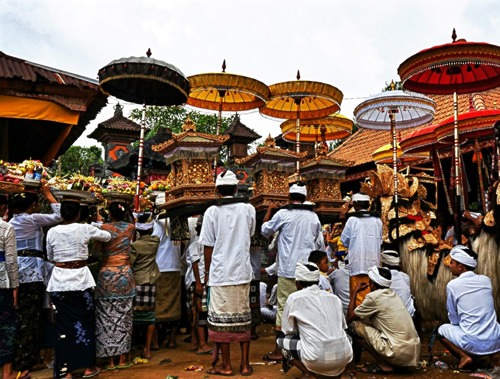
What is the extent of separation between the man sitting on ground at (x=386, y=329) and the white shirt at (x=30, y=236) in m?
3.13

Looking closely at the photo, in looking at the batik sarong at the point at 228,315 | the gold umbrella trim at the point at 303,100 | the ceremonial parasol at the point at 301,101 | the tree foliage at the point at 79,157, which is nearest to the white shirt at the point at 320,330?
the batik sarong at the point at 228,315

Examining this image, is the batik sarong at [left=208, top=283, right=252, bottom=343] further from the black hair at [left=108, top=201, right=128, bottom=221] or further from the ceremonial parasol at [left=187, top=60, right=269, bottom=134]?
the ceremonial parasol at [left=187, top=60, right=269, bottom=134]

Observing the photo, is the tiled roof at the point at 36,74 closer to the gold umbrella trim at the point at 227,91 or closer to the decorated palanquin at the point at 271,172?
the gold umbrella trim at the point at 227,91

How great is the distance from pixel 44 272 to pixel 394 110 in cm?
528

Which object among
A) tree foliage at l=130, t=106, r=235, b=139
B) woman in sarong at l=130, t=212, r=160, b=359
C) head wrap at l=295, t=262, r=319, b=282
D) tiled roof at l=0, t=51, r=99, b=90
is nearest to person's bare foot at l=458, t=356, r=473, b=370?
head wrap at l=295, t=262, r=319, b=282

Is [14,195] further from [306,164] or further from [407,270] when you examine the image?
[407,270]

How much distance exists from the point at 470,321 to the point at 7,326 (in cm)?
433

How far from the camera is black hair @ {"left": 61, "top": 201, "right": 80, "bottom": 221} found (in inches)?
172

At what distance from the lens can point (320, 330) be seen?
3.78 meters

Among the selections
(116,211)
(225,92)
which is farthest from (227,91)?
(116,211)

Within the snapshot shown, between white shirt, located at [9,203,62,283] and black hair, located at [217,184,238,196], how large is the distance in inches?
62.5

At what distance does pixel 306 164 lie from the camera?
257 inches

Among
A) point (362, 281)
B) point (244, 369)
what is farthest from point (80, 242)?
point (362, 281)

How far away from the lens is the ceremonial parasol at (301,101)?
6.74 meters
